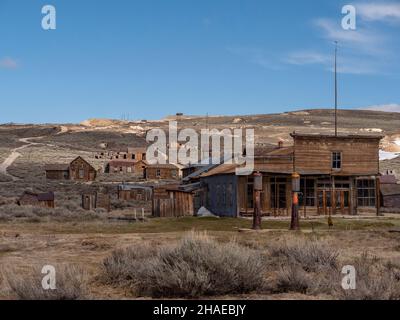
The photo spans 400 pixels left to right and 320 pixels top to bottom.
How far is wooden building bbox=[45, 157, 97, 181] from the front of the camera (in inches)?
2685

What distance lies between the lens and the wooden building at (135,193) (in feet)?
152

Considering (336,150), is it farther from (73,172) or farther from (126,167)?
(126,167)

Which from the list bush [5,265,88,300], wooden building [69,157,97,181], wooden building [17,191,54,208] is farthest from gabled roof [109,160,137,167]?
bush [5,265,88,300]

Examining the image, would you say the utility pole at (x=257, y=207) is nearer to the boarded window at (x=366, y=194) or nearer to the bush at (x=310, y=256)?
the bush at (x=310, y=256)

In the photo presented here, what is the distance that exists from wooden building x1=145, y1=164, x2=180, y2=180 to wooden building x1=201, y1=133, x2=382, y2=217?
3319 centimetres

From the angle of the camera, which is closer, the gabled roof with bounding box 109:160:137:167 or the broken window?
the broken window

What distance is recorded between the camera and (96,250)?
13.3m

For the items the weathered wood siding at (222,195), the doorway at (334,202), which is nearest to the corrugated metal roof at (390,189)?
the doorway at (334,202)

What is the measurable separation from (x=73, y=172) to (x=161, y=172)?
32.0 ft

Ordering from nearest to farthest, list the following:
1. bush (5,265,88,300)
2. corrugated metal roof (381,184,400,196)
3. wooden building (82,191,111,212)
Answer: bush (5,265,88,300) < wooden building (82,191,111,212) < corrugated metal roof (381,184,400,196)

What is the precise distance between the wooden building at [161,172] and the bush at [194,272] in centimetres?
5950

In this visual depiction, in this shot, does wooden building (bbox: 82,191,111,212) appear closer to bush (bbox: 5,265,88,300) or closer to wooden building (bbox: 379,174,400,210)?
wooden building (bbox: 379,174,400,210)

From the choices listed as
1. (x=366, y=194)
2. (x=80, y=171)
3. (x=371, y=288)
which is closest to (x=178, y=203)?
(x=366, y=194)
